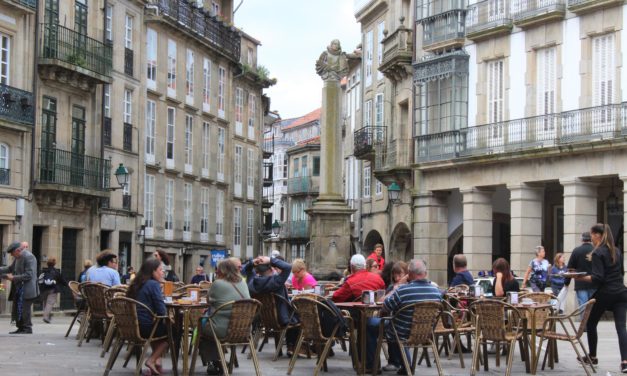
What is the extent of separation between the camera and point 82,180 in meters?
39.2

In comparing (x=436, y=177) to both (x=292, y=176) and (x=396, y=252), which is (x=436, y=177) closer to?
(x=396, y=252)

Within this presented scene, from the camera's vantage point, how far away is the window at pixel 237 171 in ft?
194

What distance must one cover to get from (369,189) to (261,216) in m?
11.7

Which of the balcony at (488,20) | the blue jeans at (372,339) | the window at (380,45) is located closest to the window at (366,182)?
the window at (380,45)

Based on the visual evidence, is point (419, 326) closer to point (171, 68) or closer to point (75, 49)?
point (75, 49)

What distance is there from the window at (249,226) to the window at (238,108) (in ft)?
13.3

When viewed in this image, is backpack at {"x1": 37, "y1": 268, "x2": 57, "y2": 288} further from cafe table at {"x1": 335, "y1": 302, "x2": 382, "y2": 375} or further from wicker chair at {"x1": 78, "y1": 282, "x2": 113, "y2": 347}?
cafe table at {"x1": 335, "y1": 302, "x2": 382, "y2": 375}

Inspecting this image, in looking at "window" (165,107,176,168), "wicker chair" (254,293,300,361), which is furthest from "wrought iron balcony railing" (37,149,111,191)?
"wicker chair" (254,293,300,361)

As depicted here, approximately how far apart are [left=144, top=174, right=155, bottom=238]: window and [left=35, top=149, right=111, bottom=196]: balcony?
6.08 metres

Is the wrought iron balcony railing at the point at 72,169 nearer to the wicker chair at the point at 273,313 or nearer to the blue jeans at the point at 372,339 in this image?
the wicker chair at the point at 273,313

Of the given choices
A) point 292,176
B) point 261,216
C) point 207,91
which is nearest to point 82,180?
point 207,91

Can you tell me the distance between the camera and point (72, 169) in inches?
1524

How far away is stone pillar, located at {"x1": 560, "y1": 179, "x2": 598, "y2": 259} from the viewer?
33.0 meters

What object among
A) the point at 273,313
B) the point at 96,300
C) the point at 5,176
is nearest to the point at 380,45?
the point at 5,176
